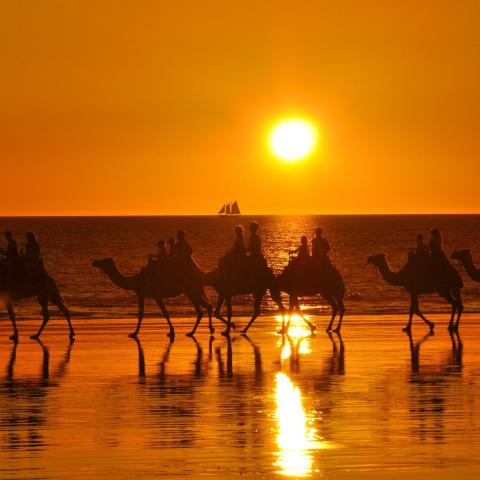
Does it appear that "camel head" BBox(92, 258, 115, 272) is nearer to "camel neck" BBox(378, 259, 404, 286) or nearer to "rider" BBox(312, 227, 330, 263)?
"rider" BBox(312, 227, 330, 263)

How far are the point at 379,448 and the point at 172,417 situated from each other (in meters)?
2.77

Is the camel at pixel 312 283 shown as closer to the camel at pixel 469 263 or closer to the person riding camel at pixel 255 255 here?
the person riding camel at pixel 255 255

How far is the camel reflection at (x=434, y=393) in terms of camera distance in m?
14.2

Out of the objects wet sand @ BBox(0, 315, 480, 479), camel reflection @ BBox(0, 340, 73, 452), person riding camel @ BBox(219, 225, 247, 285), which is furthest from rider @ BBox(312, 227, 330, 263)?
camel reflection @ BBox(0, 340, 73, 452)

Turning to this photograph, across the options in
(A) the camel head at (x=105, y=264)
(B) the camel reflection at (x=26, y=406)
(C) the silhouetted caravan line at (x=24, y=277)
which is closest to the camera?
(B) the camel reflection at (x=26, y=406)

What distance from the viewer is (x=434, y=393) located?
17.0m

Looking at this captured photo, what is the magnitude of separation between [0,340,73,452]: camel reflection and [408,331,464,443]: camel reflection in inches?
141

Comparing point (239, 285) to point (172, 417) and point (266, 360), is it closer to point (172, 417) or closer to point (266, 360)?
point (266, 360)

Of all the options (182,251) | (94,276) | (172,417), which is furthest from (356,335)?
(94,276)

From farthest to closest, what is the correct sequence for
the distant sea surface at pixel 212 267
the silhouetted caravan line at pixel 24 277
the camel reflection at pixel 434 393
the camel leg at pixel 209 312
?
the distant sea surface at pixel 212 267
the camel leg at pixel 209 312
the silhouetted caravan line at pixel 24 277
the camel reflection at pixel 434 393

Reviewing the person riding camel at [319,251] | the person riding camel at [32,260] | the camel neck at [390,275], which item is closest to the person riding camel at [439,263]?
the camel neck at [390,275]

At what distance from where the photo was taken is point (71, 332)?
84.8ft

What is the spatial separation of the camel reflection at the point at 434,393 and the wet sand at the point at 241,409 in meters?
0.02

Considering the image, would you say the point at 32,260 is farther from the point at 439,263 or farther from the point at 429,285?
the point at 439,263
